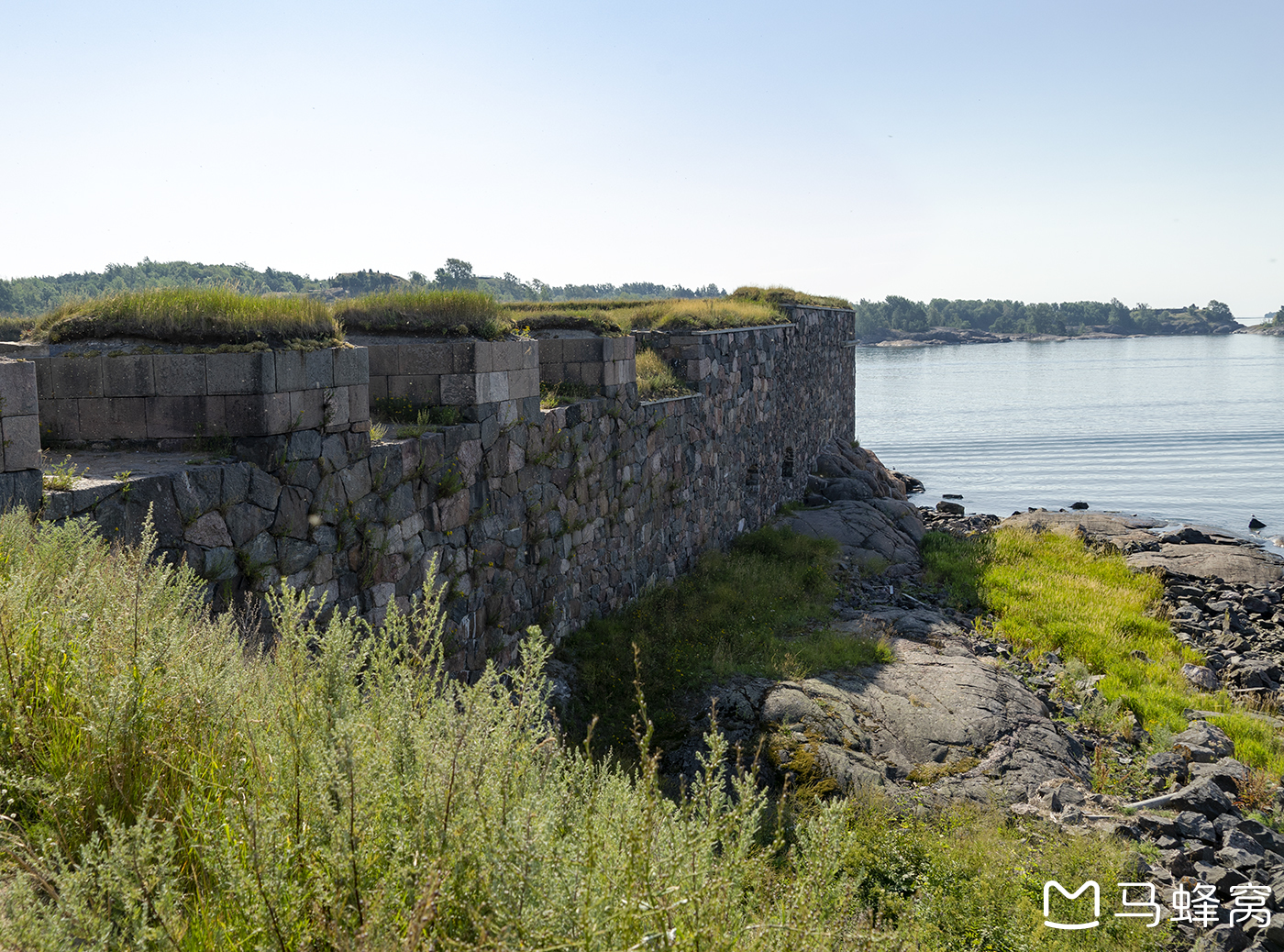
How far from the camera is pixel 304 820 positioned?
248cm

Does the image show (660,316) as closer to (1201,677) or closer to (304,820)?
(1201,677)

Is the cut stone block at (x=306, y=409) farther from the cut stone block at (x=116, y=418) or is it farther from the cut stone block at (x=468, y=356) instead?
the cut stone block at (x=468, y=356)

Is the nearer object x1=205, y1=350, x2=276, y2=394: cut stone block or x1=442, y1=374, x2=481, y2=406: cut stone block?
x1=205, y1=350, x2=276, y2=394: cut stone block

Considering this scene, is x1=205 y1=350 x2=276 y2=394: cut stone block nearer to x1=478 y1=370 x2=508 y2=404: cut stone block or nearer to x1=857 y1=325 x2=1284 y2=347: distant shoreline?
x1=478 y1=370 x2=508 y2=404: cut stone block

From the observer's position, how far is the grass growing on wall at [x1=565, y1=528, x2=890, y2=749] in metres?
9.04

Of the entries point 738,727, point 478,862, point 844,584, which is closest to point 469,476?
point 738,727

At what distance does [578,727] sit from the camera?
8445mm

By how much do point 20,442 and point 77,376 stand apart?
4.65ft

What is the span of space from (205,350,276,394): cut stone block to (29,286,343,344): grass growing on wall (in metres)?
0.22

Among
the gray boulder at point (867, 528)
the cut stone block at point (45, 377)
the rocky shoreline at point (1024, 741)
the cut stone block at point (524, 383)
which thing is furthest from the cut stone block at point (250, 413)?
the gray boulder at point (867, 528)

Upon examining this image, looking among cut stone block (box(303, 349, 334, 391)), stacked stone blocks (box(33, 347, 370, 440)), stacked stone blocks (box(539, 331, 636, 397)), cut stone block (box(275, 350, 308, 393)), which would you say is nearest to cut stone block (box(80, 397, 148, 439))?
stacked stone blocks (box(33, 347, 370, 440))

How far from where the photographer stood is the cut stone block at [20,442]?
4426 mm

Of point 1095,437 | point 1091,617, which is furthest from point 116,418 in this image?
point 1095,437

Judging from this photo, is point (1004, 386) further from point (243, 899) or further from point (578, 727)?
point (243, 899)
